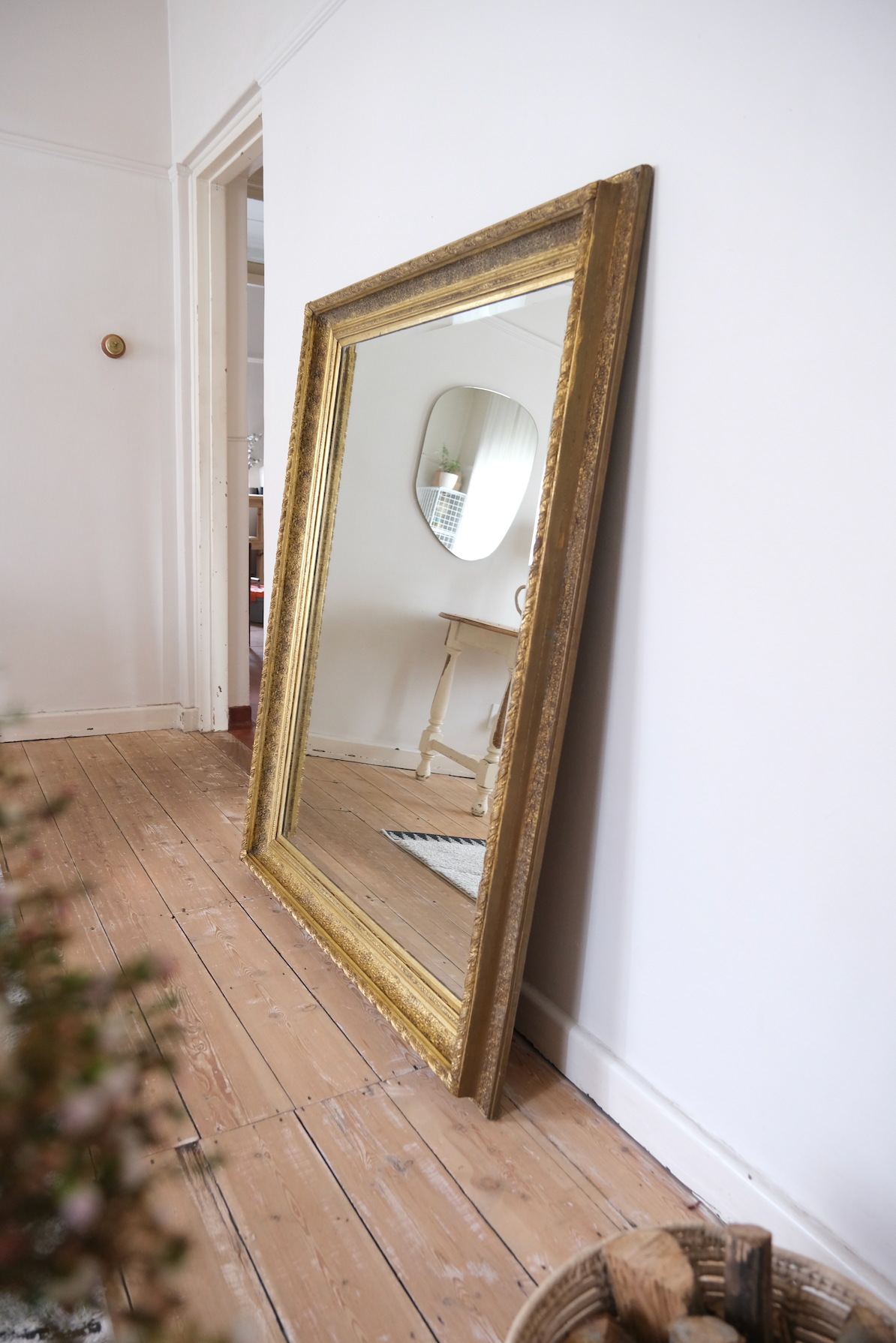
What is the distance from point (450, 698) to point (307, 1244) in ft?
3.19

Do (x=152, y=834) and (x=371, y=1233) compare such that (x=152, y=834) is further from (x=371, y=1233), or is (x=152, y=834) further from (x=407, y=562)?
(x=371, y=1233)

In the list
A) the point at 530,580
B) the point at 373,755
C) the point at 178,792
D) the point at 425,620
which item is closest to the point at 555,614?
the point at 530,580

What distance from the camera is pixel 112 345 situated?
3479mm

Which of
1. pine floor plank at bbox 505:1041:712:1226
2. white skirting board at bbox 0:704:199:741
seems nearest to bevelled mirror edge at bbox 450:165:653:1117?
pine floor plank at bbox 505:1041:712:1226

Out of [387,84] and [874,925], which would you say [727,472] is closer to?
[874,925]

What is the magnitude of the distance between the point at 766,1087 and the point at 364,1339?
66cm

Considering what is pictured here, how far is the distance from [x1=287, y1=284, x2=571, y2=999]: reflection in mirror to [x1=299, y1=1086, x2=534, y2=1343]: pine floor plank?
0.29 meters

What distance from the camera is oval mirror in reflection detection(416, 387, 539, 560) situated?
5.22 ft

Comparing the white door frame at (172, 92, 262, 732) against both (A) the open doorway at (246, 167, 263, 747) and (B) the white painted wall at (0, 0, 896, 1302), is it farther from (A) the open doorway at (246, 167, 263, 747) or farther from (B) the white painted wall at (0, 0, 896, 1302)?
(B) the white painted wall at (0, 0, 896, 1302)

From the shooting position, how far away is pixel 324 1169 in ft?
4.57

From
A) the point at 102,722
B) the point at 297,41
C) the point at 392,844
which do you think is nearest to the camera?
the point at 392,844

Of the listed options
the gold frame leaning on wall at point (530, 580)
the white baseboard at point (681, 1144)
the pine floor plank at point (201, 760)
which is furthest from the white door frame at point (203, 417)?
the white baseboard at point (681, 1144)

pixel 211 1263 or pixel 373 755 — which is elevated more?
pixel 373 755

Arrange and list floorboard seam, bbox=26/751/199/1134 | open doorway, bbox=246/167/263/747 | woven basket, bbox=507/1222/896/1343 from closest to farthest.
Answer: woven basket, bbox=507/1222/896/1343 → floorboard seam, bbox=26/751/199/1134 → open doorway, bbox=246/167/263/747
